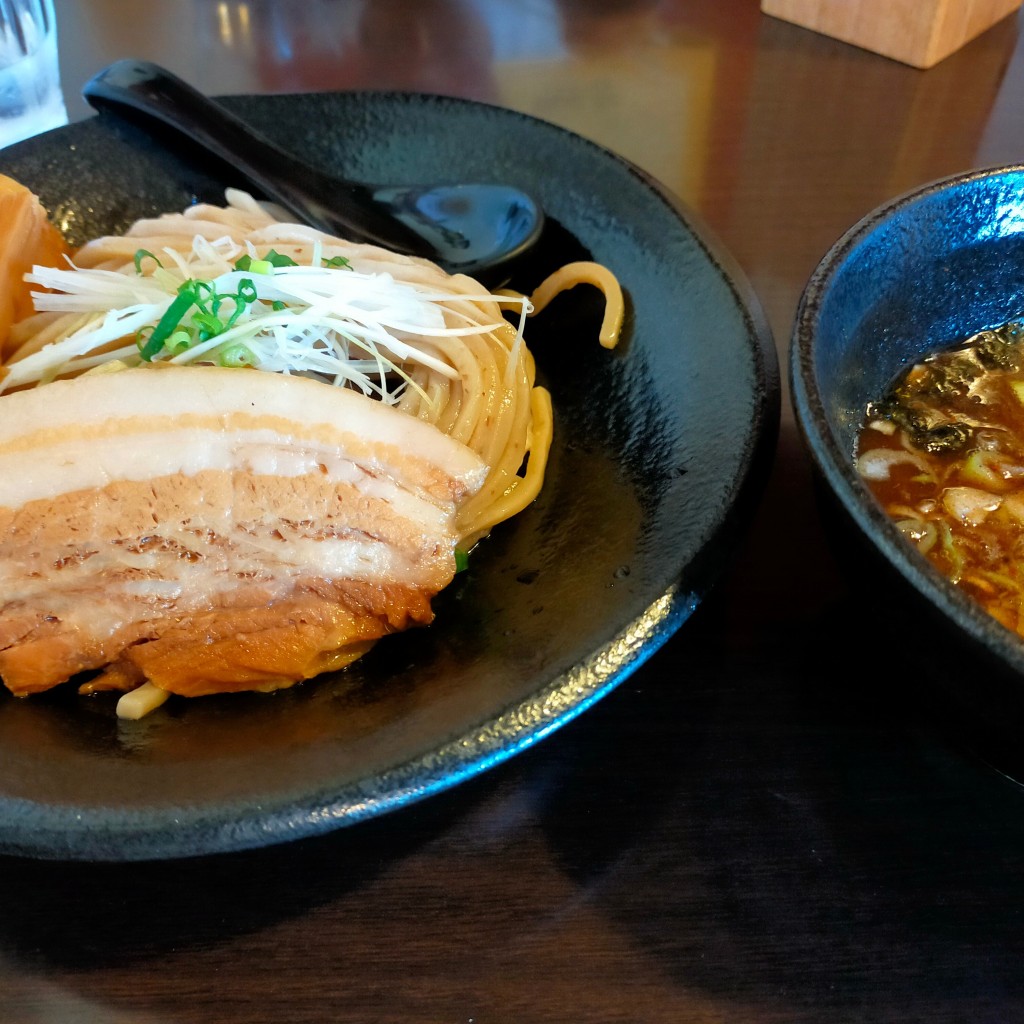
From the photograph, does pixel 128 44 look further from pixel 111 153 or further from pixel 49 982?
pixel 49 982

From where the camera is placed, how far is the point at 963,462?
3.59ft

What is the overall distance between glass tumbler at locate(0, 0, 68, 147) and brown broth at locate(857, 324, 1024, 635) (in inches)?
76.9

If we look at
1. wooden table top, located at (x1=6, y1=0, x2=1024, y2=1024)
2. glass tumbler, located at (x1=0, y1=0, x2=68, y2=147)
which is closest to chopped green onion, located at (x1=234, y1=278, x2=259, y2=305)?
wooden table top, located at (x1=6, y1=0, x2=1024, y2=1024)

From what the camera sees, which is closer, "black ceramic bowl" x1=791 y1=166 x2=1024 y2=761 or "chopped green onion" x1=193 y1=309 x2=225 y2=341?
"black ceramic bowl" x1=791 y1=166 x2=1024 y2=761

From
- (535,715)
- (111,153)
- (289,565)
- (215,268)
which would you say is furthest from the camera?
(111,153)

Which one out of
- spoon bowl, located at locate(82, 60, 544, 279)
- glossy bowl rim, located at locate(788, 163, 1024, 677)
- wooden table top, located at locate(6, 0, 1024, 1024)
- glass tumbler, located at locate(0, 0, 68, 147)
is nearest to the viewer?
glossy bowl rim, located at locate(788, 163, 1024, 677)

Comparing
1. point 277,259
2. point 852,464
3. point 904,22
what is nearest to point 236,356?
point 277,259

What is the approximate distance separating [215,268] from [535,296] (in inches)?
20.5

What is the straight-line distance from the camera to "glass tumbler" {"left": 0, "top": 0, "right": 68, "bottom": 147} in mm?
1937

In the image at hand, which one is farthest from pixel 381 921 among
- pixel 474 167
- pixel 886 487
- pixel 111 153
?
pixel 111 153

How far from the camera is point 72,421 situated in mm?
1059

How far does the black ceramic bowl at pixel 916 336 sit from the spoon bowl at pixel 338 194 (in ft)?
2.13

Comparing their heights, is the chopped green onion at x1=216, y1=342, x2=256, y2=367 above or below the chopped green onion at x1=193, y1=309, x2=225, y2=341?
below

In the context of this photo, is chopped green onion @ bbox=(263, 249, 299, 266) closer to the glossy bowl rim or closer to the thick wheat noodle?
the thick wheat noodle
